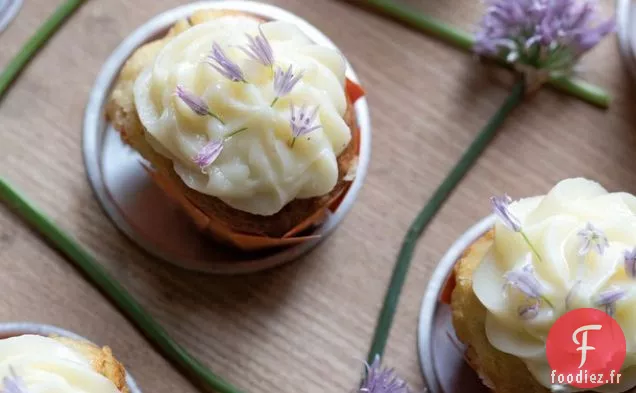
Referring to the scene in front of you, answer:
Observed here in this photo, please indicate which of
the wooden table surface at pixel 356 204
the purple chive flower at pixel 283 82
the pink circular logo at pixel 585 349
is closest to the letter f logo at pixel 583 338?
the pink circular logo at pixel 585 349

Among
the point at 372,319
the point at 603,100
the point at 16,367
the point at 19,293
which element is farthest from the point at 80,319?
the point at 603,100

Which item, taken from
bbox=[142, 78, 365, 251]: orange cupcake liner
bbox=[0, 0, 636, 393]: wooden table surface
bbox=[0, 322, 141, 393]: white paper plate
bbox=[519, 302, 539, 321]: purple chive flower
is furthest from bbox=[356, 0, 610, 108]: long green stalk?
bbox=[0, 322, 141, 393]: white paper plate

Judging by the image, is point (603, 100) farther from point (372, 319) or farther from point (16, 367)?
point (16, 367)

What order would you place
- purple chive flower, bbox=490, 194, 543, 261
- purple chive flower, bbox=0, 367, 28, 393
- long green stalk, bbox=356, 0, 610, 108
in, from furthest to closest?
long green stalk, bbox=356, 0, 610, 108, purple chive flower, bbox=490, 194, 543, 261, purple chive flower, bbox=0, 367, 28, 393

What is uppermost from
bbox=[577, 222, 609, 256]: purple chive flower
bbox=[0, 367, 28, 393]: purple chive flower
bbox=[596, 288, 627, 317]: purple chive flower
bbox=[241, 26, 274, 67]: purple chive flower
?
bbox=[241, 26, 274, 67]: purple chive flower

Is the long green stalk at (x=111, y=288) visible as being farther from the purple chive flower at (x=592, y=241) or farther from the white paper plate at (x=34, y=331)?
the purple chive flower at (x=592, y=241)

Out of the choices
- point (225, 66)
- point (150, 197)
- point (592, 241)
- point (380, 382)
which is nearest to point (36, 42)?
point (150, 197)

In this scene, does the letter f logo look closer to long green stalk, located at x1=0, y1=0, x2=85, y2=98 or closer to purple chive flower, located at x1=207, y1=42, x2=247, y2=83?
purple chive flower, located at x1=207, y1=42, x2=247, y2=83
